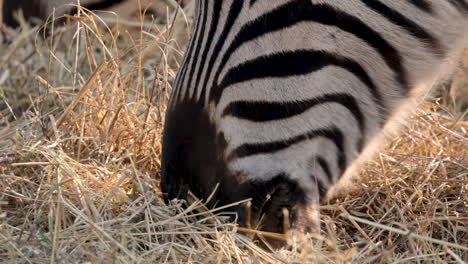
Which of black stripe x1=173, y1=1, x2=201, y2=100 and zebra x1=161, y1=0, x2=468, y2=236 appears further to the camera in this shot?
black stripe x1=173, y1=1, x2=201, y2=100

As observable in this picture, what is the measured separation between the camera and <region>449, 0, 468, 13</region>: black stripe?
2.02 m

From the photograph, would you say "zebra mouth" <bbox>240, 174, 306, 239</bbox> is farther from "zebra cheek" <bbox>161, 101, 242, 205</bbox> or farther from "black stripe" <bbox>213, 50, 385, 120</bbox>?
"black stripe" <bbox>213, 50, 385, 120</bbox>

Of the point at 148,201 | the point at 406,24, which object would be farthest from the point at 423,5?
the point at 148,201

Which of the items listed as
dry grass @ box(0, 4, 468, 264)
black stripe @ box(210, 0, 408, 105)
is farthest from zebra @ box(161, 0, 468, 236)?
dry grass @ box(0, 4, 468, 264)

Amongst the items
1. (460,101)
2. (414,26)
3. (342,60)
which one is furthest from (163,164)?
(460,101)

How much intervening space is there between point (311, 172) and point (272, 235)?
0.19 m

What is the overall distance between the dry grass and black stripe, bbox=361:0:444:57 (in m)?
0.47

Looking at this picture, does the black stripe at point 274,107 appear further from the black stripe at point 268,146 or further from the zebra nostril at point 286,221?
the zebra nostril at point 286,221

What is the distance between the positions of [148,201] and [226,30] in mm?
601

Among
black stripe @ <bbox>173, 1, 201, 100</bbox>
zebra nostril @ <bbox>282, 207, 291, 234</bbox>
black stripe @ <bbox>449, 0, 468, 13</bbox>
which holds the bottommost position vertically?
zebra nostril @ <bbox>282, 207, 291, 234</bbox>

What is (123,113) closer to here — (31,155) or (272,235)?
Result: (31,155)

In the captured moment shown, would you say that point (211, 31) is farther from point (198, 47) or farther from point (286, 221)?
point (286, 221)

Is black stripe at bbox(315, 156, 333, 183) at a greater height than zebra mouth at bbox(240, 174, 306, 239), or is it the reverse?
black stripe at bbox(315, 156, 333, 183)

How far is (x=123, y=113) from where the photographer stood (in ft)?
10.1
